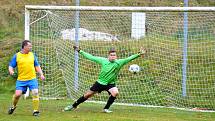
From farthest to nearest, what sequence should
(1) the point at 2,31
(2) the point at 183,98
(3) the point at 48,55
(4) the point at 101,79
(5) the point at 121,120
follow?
(1) the point at 2,31, (3) the point at 48,55, (2) the point at 183,98, (4) the point at 101,79, (5) the point at 121,120

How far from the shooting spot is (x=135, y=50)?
17.7 metres

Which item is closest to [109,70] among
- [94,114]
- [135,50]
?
[94,114]

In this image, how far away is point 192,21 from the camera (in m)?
17.1

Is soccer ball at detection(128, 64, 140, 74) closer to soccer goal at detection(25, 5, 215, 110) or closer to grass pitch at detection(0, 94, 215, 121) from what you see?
soccer goal at detection(25, 5, 215, 110)

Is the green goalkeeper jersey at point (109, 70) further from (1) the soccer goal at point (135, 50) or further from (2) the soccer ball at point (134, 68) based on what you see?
(2) the soccer ball at point (134, 68)

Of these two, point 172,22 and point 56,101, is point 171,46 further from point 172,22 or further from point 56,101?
point 56,101

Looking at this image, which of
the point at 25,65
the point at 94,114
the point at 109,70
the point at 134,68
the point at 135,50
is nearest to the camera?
the point at 25,65

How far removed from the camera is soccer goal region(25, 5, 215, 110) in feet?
54.7

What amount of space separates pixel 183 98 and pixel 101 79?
127 inches

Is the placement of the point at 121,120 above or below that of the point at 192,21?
below

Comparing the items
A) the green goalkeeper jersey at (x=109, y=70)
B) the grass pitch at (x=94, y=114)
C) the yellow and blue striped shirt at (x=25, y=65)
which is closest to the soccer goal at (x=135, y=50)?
the grass pitch at (x=94, y=114)

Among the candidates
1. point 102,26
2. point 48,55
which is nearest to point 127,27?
point 102,26

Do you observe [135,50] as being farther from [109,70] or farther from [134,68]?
[109,70]

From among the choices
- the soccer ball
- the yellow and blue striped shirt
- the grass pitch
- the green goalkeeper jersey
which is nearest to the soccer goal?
the soccer ball
